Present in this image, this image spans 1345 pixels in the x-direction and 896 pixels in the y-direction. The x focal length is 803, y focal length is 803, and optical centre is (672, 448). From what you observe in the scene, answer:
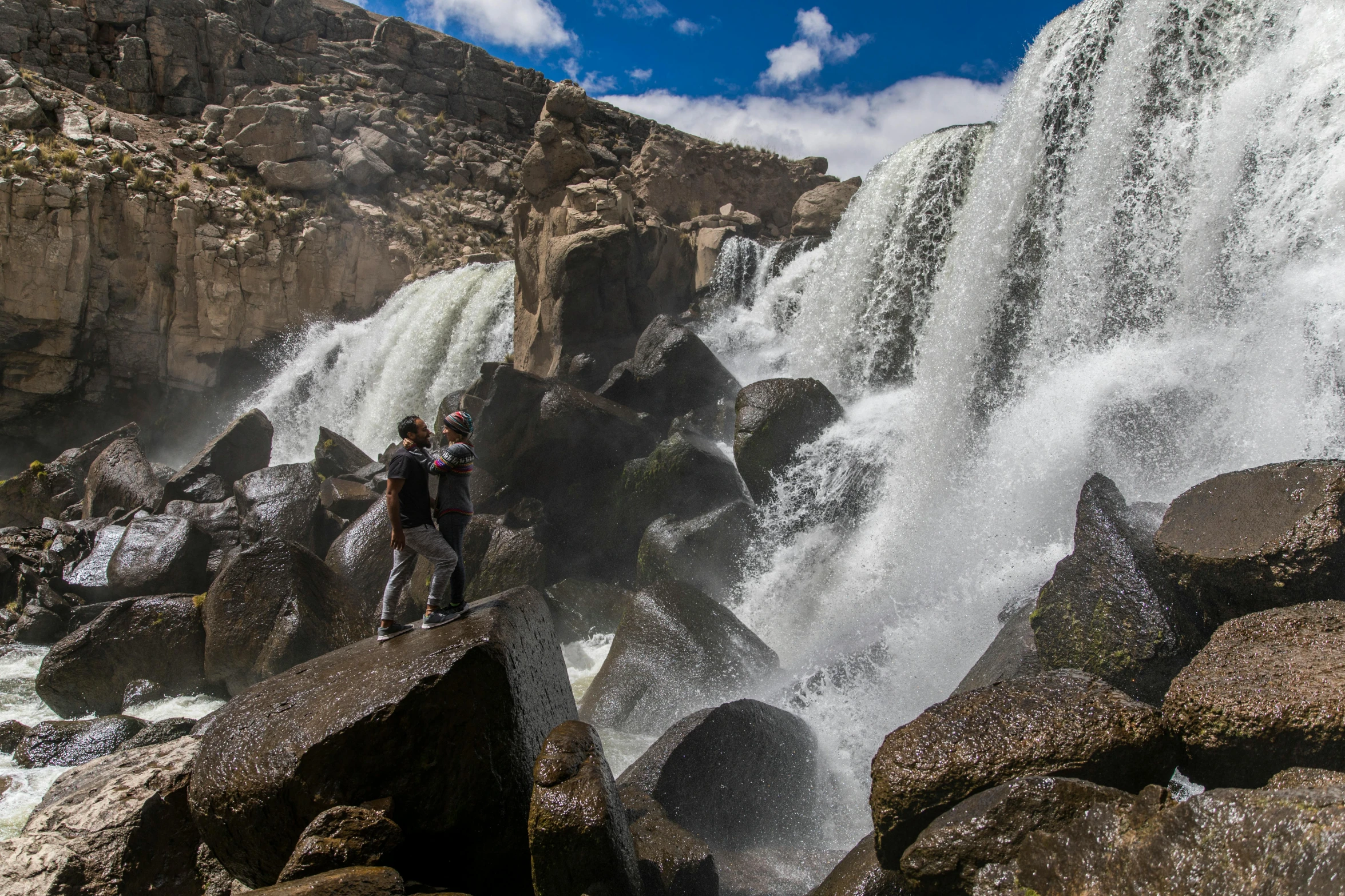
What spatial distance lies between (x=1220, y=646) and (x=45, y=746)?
927 cm

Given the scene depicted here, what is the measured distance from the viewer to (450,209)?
25.4m

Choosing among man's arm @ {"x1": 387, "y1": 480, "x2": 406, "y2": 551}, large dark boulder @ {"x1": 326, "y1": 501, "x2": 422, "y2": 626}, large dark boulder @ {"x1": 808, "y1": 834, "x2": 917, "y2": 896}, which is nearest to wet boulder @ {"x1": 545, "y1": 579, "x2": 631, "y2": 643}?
large dark boulder @ {"x1": 326, "y1": 501, "x2": 422, "y2": 626}

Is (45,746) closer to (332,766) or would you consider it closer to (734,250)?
(332,766)

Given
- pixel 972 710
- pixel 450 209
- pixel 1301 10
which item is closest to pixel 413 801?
pixel 972 710

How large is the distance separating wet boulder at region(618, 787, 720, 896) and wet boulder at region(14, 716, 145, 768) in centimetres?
524

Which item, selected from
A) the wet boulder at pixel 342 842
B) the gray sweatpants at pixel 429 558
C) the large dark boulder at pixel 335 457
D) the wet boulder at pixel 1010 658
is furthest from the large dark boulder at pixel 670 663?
the large dark boulder at pixel 335 457

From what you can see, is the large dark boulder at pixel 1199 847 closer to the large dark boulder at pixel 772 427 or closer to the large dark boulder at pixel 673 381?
the large dark boulder at pixel 772 427

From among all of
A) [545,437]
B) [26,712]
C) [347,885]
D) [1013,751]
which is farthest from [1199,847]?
[26,712]

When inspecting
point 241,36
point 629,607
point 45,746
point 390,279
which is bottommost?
point 45,746

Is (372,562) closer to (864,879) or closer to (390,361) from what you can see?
(864,879)

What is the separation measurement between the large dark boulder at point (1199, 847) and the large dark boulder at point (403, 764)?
2611mm

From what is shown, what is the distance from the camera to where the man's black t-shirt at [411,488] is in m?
5.05

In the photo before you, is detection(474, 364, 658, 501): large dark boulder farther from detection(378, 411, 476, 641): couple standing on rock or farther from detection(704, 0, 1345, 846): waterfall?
detection(378, 411, 476, 641): couple standing on rock

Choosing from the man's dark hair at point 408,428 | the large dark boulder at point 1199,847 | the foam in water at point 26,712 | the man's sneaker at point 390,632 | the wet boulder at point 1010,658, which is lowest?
the foam in water at point 26,712
